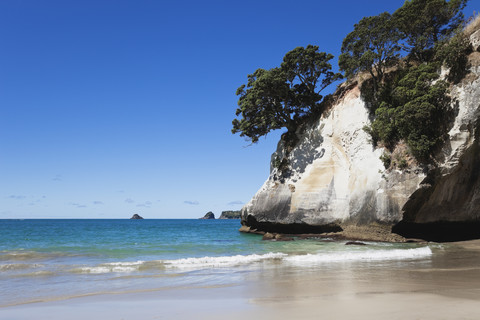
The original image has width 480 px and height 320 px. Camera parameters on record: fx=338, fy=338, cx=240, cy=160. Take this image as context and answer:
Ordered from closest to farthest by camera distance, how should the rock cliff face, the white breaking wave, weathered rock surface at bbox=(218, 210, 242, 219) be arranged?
1. the white breaking wave
2. the rock cliff face
3. weathered rock surface at bbox=(218, 210, 242, 219)

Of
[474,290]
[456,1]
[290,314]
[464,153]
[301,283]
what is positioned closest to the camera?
[290,314]

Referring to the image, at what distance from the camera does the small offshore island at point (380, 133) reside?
19.3m

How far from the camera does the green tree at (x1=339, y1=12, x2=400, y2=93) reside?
23562 mm

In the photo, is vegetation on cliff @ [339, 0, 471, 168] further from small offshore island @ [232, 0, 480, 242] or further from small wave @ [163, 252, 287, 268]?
small wave @ [163, 252, 287, 268]

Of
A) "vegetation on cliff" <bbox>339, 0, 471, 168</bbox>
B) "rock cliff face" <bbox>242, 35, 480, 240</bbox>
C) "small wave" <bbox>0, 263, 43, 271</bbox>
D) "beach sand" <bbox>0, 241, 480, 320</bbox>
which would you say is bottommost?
"small wave" <bbox>0, 263, 43, 271</bbox>

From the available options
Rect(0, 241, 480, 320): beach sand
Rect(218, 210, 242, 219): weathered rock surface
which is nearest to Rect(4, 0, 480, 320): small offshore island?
Rect(0, 241, 480, 320): beach sand

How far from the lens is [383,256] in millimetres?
13898

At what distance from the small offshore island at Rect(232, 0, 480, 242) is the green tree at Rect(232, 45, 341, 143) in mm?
89

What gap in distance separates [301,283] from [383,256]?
7016mm

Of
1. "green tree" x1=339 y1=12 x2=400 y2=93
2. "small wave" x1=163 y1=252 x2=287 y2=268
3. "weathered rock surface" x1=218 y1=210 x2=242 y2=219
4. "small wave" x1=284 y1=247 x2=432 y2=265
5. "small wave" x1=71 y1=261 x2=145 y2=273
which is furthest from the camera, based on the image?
"weathered rock surface" x1=218 y1=210 x2=242 y2=219

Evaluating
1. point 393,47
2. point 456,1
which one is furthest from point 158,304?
point 456,1

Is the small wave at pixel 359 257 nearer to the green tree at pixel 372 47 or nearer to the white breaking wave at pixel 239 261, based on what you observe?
the white breaking wave at pixel 239 261

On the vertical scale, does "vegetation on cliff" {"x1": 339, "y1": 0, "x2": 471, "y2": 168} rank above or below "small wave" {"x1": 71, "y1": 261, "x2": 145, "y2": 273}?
above

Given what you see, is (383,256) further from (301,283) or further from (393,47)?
(393,47)
